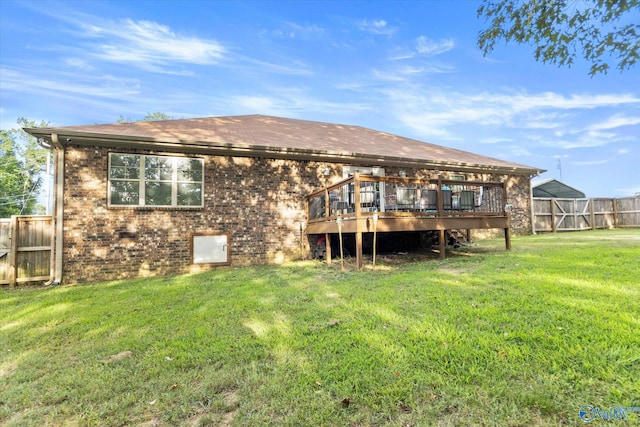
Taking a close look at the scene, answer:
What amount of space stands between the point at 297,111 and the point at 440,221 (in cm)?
2427

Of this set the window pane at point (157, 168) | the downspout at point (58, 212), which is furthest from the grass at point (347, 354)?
the window pane at point (157, 168)

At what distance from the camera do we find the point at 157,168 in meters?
8.12

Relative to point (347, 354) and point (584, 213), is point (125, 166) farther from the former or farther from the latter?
point (584, 213)

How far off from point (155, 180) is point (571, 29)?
924 cm

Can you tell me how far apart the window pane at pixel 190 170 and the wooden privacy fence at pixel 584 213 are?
1426 cm

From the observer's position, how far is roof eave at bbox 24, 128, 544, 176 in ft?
23.7

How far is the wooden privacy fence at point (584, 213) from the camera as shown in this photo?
14.3 metres

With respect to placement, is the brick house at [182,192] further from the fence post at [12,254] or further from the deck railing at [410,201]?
the fence post at [12,254]

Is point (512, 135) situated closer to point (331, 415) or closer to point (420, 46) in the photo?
point (420, 46)

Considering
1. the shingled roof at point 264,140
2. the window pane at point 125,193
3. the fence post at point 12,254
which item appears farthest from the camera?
the window pane at point 125,193

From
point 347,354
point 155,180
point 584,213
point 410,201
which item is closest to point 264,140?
point 155,180

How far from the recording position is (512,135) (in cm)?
3634

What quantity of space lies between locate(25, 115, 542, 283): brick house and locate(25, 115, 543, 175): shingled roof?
4 centimetres

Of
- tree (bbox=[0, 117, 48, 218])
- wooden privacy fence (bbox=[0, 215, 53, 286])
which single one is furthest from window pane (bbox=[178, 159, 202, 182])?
tree (bbox=[0, 117, 48, 218])
